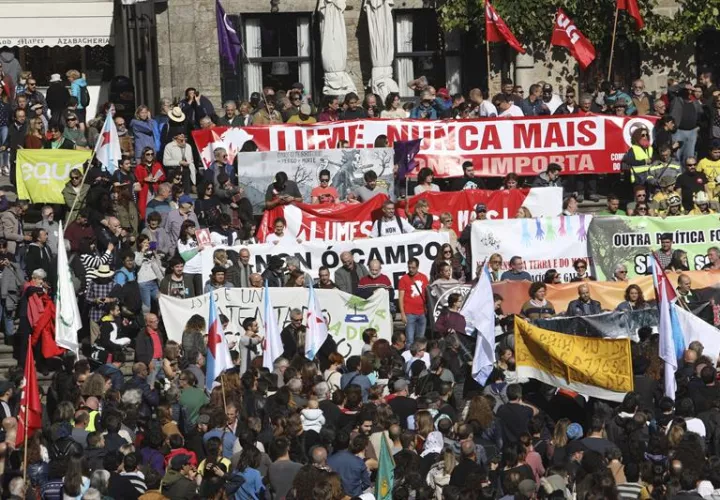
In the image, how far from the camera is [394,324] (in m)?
28.6

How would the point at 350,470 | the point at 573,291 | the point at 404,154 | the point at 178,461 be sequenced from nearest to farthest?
1. the point at 178,461
2. the point at 350,470
3. the point at 573,291
4. the point at 404,154

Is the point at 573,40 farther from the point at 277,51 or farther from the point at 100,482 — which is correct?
the point at 100,482

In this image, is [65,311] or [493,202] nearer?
[65,311]

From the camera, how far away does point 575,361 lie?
24281 mm

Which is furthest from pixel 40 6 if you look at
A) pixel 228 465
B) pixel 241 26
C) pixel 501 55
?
pixel 228 465

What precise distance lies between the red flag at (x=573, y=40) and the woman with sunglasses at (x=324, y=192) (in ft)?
16.9

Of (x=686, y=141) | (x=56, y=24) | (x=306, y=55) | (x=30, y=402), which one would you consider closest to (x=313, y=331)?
(x=30, y=402)

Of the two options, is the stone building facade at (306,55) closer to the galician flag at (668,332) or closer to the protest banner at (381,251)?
the protest banner at (381,251)

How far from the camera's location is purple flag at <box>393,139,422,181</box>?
32.0 meters

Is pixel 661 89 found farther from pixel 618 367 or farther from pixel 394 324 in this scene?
pixel 618 367

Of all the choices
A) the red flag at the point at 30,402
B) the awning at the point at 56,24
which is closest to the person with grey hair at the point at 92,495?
the red flag at the point at 30,402

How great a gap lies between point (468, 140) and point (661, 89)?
515 centimetres

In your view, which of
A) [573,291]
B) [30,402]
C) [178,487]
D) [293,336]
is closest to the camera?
[178,487]

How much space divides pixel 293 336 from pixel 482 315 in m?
2.55
